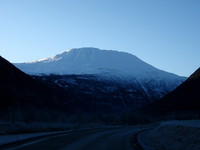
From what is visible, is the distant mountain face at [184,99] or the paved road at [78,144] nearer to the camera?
the paved road at [78,144]

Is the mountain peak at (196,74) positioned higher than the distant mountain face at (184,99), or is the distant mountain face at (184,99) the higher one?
the mountain peak at (196,74)

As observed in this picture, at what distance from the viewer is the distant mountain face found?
8488cm

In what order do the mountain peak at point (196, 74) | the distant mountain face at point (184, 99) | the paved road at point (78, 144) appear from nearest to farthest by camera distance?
the paved road at point (78, 144)
the distant mountain face at point (184, 99)
the mountain peak at point (196, 74)

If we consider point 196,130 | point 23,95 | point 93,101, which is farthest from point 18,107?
point 196,130

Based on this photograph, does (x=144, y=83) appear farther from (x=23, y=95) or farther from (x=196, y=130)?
(x=196, y=130)

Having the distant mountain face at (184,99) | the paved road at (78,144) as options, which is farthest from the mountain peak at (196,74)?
the paved road at (78,144)

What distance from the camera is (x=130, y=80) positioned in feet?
555

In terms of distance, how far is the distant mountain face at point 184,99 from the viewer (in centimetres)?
8488

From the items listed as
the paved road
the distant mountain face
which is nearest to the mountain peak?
the distant mountain face

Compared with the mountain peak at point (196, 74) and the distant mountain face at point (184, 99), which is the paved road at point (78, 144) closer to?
the distant mountain face at point (184, 99)

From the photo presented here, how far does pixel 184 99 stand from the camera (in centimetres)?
9006

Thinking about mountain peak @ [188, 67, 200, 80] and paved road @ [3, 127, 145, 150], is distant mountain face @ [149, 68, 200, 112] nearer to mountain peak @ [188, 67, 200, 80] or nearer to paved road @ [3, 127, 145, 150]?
mountain peak @ [188, 67, 200, 80]

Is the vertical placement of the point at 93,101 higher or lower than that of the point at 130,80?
lower

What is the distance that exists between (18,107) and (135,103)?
59.2 meters
